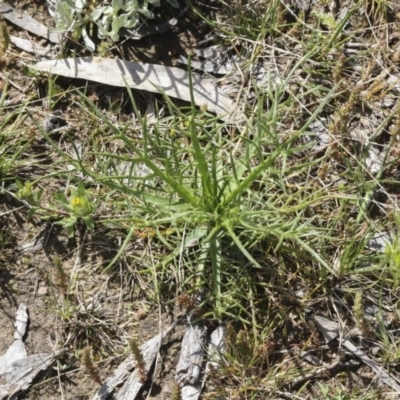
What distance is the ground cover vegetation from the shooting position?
2.62 meters

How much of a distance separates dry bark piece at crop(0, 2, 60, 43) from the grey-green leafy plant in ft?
0.29

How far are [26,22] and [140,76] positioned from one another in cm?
58

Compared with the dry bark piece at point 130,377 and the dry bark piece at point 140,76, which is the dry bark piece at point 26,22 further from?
the dry bark piece at point 130,377

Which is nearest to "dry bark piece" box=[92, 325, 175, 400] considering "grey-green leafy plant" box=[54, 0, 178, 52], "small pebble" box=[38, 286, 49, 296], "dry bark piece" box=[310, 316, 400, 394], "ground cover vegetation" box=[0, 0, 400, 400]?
"ground cover vegetation" box=[0, 0, 400, 400]

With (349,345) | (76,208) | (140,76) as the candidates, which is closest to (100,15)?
(140,76)

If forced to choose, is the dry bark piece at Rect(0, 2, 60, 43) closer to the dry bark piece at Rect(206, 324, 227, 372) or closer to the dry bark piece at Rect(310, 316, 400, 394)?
the dry bark piece at Rect(206, 324, 227, 372)

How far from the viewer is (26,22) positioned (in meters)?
3.18

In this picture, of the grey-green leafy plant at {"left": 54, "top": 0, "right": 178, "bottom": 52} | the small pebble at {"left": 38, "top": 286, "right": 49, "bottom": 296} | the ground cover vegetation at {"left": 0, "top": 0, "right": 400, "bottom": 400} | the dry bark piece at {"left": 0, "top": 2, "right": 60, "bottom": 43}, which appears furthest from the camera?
the dry bark piece at {"left": 0, "top": 2, "right": 60, "bottom": 43}

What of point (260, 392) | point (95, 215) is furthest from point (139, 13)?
point (260, 392)

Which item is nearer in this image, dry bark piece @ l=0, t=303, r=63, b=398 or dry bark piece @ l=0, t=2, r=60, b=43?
dry bark piece @ l=0, t=303, r=63, b=398

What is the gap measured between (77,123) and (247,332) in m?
1.12

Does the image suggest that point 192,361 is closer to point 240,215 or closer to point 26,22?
point 240,215

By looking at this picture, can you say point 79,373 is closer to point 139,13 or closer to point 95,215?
point 95,215

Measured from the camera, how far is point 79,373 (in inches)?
106
